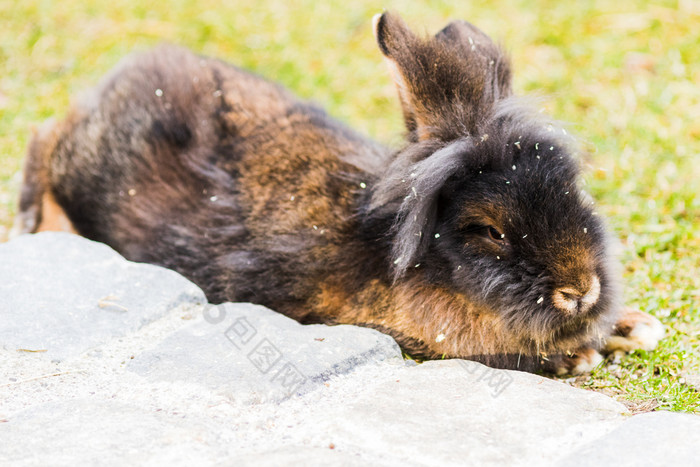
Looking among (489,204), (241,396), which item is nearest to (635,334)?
(489,204)

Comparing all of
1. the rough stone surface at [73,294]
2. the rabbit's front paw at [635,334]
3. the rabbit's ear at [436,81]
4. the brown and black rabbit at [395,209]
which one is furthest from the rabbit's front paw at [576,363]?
the rough stone surface at [73,294]

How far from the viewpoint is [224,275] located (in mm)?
3795

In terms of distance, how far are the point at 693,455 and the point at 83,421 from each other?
1.88m

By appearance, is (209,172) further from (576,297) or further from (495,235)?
(576,297)

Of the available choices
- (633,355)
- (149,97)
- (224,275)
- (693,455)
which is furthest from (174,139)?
(693,455)

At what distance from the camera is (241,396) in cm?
269

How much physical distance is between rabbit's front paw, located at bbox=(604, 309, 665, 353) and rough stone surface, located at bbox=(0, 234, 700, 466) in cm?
76

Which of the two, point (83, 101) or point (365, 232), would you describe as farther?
point (83, 101)

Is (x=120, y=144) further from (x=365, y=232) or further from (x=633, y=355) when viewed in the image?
(x=633, y=355)

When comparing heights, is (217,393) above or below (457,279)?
below

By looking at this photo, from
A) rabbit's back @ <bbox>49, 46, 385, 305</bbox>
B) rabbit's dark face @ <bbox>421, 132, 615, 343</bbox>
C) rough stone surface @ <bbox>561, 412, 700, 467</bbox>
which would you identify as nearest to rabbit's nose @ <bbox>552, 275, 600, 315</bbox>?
rabbit's dark face @ <bbox>421, 132, 615, 343</bbox>

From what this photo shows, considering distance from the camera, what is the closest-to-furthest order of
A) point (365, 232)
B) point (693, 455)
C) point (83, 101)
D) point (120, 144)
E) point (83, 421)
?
point (693, 455) < point (83, 421) < point (365, 232) < point (120, 144) < point (83, 101)

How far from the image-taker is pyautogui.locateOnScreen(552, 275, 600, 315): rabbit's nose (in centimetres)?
307

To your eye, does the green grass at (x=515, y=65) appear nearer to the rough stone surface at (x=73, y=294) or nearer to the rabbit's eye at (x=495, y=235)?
the rabbit's eye at (x=495, y=235)
